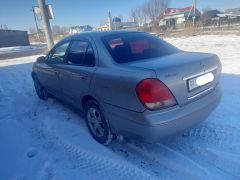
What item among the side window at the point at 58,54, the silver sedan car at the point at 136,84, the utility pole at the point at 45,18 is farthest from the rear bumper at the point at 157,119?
the utility pole at the point at 45,18

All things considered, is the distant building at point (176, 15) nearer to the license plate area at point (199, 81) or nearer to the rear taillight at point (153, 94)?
the license plate area at point (199, 81)

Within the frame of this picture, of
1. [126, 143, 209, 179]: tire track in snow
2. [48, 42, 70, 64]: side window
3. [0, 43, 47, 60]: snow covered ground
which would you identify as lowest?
[0, 43, 47, 60]: snow covered ground

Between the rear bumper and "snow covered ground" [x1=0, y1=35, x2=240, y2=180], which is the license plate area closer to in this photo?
the rear bumper

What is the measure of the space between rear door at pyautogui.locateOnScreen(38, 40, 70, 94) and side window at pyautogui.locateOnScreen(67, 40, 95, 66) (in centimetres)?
28

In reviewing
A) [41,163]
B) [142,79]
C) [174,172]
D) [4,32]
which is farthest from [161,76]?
[4,32]

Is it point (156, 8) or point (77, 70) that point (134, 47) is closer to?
point (77, 70)

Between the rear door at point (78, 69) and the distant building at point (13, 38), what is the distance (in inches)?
1534

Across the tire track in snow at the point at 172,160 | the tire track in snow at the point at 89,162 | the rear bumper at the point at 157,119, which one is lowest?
the tire track in snow at the point at 89,162

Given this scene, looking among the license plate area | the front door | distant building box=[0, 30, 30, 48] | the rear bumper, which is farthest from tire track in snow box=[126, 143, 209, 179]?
distant building box=[0, 30, 30, 48]

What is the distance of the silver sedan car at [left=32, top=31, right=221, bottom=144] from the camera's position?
7.57 ft

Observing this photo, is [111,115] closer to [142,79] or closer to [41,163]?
[142,79]

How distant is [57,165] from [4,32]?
40393 millimetres

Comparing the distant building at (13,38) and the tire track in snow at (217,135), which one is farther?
the distant building at (13,38)

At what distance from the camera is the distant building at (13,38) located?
122 feet
